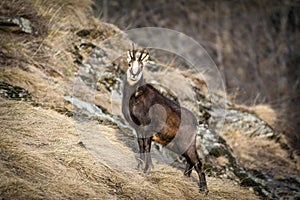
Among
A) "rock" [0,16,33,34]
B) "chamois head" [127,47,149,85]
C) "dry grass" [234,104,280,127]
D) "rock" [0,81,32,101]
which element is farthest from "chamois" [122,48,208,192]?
"dry grass" [234,104,280,127]

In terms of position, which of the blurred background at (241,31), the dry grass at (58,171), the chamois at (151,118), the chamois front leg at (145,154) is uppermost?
the blurred background at (241,31)

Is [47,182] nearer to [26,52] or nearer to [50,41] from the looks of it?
[26,52]

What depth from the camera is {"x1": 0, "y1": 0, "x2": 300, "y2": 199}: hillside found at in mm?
4086

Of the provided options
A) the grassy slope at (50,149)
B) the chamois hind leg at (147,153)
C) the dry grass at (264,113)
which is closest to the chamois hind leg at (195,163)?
the grassy slope at (50,149)

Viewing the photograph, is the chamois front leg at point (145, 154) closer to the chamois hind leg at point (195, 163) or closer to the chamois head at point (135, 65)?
the chamois hind leg at point (195, 163)

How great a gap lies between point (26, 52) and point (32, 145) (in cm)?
240

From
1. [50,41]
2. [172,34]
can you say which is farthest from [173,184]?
[172,34]

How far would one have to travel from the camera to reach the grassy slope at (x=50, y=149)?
3842 mm

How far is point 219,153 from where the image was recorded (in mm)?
6508

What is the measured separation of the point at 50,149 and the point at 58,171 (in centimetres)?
38

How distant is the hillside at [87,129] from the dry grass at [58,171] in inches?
0.4

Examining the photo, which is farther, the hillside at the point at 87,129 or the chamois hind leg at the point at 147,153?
the chamois hind leg at the point at 147,153

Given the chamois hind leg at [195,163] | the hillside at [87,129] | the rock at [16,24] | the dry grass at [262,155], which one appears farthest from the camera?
the dry grass at [262,155]

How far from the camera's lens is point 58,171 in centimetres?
404
